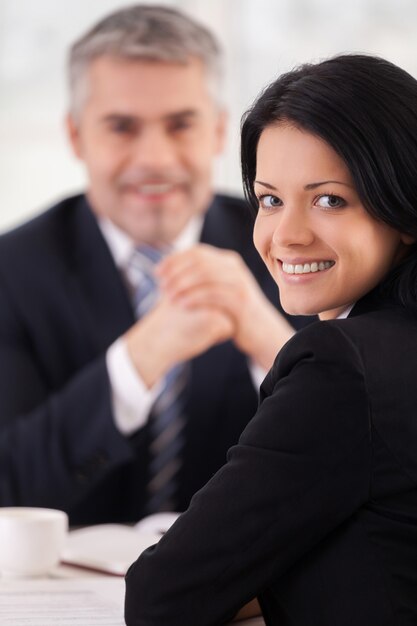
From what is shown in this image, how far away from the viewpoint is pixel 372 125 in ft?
2.88

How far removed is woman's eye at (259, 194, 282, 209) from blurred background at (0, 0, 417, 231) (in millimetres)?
2755

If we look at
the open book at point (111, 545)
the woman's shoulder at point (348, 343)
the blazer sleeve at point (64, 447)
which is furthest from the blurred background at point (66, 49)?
the woman's shoulder at point (348, 343)

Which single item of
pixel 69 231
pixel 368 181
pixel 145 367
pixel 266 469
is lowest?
pixel 145 367

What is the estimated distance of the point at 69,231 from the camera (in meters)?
2.45

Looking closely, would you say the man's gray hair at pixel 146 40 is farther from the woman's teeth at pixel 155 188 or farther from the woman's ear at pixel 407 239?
the woman's ear at pixel 407 239

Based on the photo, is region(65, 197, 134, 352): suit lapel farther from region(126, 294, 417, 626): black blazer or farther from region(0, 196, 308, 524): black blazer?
region(126, 294, 417, 626): black blazer

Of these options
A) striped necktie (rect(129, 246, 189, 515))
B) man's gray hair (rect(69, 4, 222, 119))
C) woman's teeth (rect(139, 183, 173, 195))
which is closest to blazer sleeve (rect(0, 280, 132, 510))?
striped necktie (rect(129, 246, 189, 515))

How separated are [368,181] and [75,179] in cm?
301

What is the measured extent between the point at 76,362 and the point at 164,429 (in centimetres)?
25

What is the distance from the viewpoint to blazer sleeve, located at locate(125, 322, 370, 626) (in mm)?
805

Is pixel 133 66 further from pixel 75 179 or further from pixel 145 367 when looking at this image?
pixel 75 179

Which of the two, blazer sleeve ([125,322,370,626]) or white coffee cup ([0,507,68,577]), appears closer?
blazer sleeve ([125,322,370,626])

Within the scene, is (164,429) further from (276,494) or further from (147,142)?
(276,494)

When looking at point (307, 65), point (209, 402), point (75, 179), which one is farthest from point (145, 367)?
point (75, 179)
